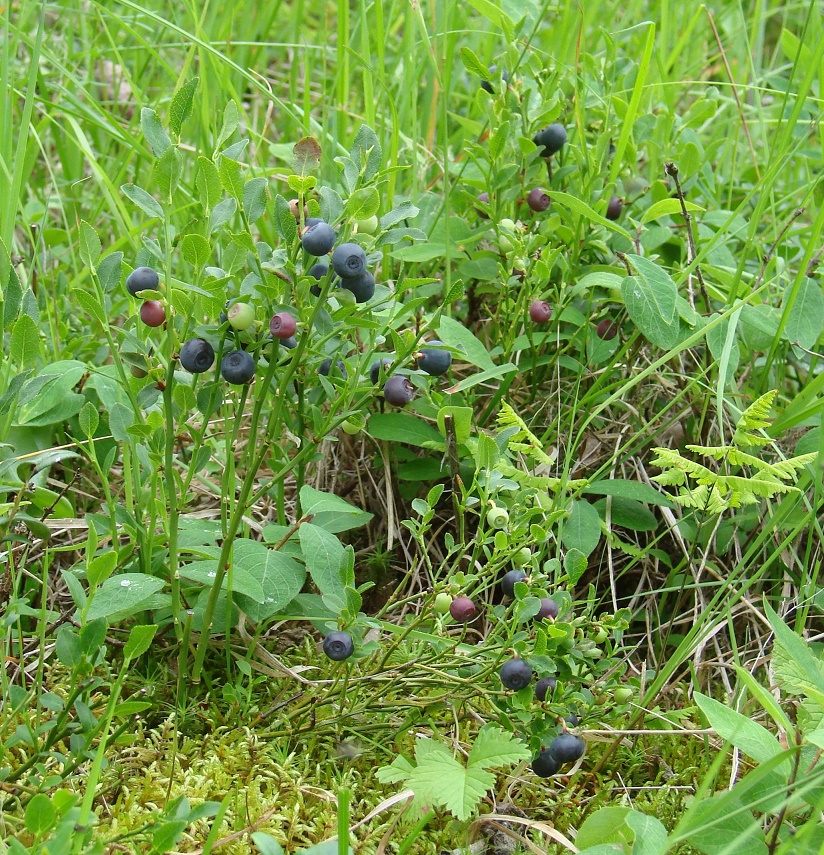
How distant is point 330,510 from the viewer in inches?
59.1

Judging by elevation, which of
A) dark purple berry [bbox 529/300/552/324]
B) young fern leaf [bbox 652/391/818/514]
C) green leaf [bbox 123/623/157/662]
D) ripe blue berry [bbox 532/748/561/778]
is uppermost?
dark purple berry [bbox 529/300/552/324]

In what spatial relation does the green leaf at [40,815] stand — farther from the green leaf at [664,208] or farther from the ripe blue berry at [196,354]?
the green leaf at [664,208]

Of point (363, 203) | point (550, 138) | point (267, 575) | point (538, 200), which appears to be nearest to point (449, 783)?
point (267, 575)

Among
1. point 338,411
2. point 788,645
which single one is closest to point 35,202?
point 338,411

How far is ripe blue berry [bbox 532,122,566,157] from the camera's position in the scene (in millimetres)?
1830

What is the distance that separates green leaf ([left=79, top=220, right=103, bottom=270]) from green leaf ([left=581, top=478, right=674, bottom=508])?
3.05 feet

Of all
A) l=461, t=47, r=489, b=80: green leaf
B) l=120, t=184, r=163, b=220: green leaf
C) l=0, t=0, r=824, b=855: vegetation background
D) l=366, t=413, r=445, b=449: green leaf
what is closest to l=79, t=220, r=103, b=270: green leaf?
l=0, t=0, r=824, b=855: vegetation background

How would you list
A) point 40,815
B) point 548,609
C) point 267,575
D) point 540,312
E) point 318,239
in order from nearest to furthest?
point 40,815, point 318,239, point 548,609, point 267,575, point 540,312

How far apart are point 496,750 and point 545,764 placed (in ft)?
0.34

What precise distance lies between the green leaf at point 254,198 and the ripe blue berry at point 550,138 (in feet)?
2.52

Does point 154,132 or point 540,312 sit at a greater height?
point 154,132

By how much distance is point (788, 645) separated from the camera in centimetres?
124

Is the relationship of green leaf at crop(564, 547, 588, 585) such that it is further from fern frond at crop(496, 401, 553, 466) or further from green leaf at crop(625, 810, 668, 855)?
green leaf at crop(625, 810, 668, 855)

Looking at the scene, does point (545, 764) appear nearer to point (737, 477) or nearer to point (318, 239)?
point (737, 477)
